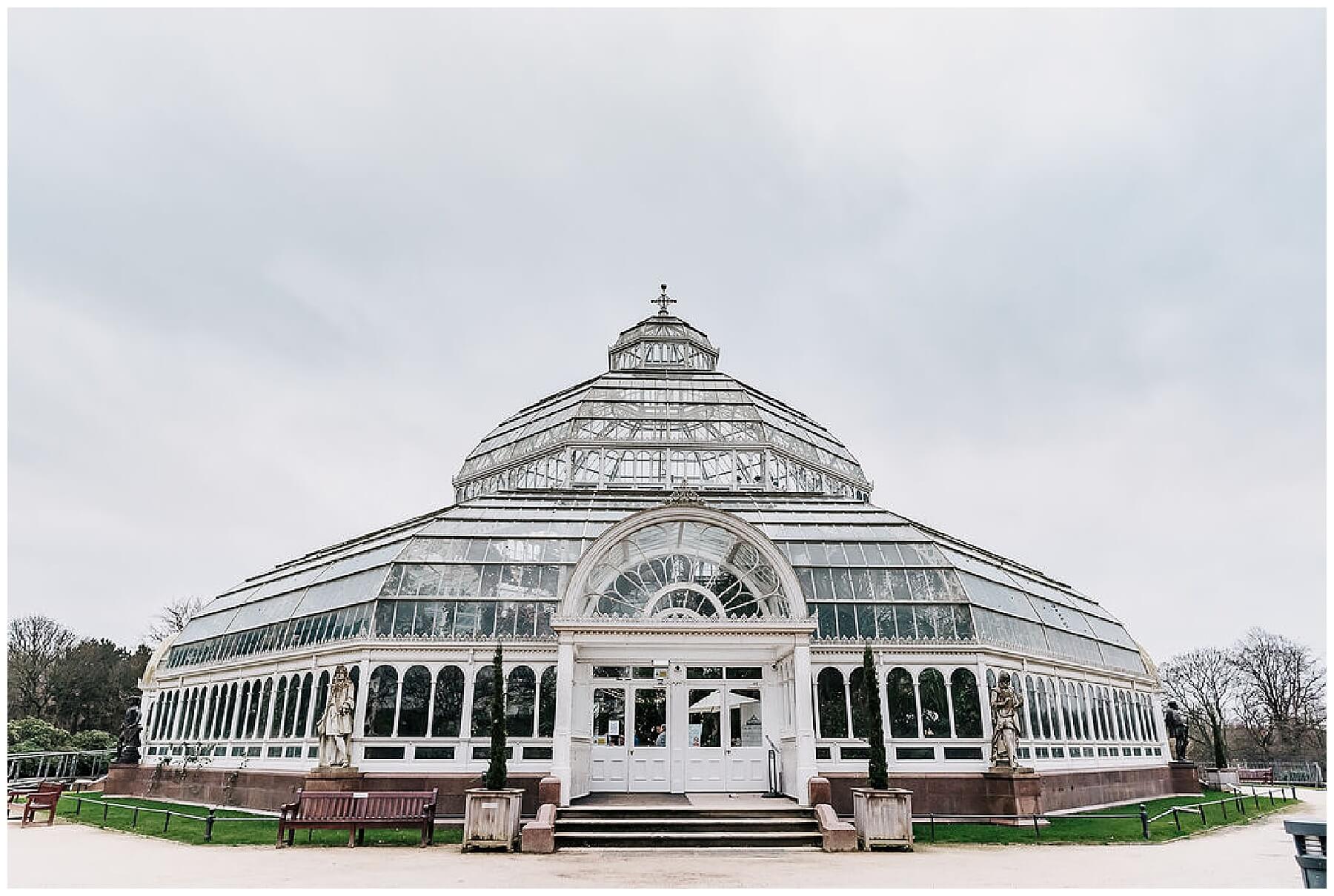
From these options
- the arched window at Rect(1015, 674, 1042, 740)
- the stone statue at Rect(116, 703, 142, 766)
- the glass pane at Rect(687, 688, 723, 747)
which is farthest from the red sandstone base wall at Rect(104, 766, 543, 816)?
the arched window at Rect(1015, 674, 1042, 740)

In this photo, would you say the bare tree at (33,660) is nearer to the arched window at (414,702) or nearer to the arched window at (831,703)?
the arched window at (414,702)

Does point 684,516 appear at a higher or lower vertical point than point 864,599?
higher

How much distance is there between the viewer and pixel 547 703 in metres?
21.9

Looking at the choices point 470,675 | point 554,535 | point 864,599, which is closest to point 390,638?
point 470,675

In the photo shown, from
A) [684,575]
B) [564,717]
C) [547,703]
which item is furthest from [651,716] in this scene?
[684,575]

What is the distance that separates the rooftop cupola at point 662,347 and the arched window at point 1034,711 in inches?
798

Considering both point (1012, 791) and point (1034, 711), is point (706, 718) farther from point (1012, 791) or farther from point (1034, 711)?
point (1034, 711)

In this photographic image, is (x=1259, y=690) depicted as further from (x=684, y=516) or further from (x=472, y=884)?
(x=472, y=884)

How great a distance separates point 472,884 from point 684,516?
33.5 feet

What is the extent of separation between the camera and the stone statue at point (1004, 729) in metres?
21.0

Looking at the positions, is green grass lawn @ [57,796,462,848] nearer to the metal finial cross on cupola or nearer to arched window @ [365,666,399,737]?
arched window @ [365,666,399,737]

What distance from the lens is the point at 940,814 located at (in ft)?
68.2

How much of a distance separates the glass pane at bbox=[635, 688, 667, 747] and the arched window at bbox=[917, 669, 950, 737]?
22.3 ft

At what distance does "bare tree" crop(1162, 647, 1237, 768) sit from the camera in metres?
72.1
